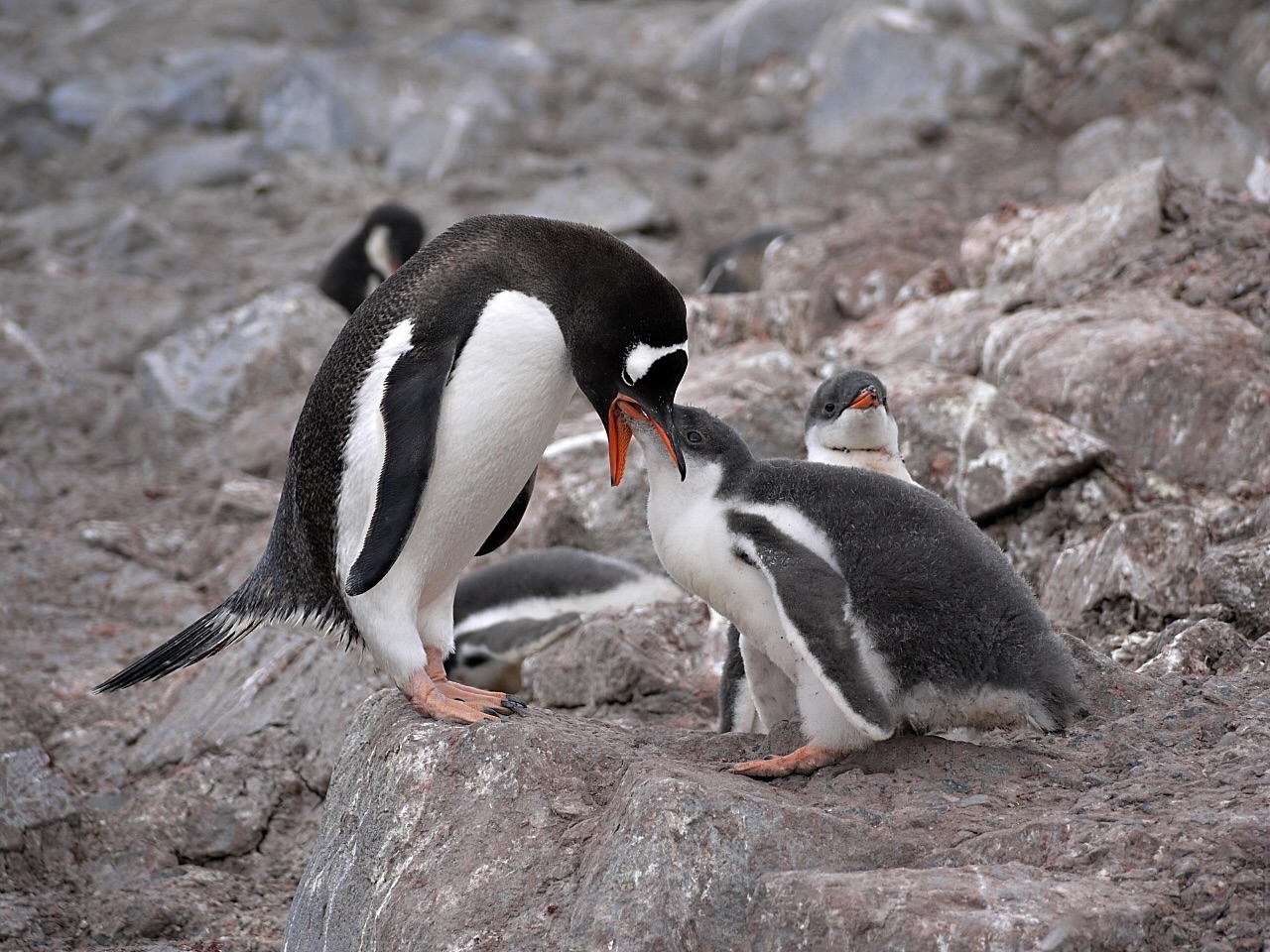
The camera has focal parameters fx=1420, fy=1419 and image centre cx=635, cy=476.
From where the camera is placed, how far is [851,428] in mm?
4250

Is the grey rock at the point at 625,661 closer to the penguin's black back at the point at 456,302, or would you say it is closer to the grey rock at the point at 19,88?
the penguin's black back at the point at 456,302

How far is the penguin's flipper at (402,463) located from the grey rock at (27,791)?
6.36ft

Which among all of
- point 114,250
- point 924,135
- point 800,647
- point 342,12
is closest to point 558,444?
point 800,647

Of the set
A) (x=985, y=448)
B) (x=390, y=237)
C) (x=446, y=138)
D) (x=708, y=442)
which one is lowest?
(x=446, y=138)

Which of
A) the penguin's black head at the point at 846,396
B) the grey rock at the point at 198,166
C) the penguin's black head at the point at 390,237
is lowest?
the grey rock at the point at 198,166

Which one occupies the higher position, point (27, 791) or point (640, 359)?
point (640, 359)

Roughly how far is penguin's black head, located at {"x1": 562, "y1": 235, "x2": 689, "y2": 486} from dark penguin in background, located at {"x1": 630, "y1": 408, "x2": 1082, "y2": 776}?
0.31 metres

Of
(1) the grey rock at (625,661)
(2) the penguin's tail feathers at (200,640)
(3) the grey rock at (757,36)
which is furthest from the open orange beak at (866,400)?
(3) the grey rock at (757,36)

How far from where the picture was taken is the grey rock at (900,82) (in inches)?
520

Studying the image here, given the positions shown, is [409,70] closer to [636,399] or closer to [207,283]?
[207,283]

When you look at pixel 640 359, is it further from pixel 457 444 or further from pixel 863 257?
pixel 863 257

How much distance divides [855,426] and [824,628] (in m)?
1.31

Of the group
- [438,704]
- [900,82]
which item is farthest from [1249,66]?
[438,704]

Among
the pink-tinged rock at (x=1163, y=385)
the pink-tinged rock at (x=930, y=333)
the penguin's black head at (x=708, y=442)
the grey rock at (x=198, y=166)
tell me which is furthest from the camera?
the grey rock at (x=198, y=166)
